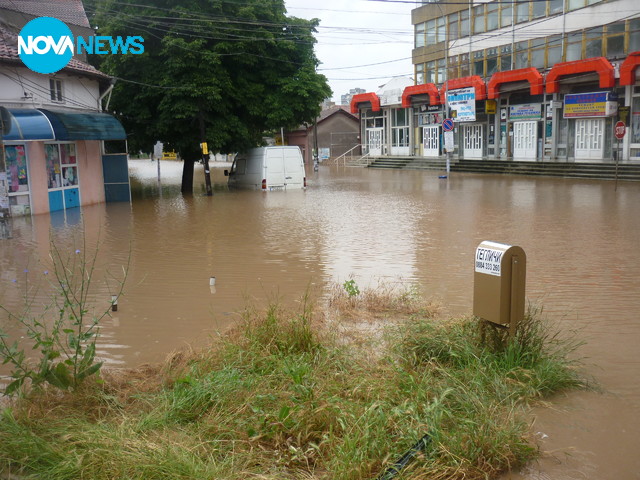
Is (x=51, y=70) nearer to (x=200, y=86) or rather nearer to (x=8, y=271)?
(x=200, y=86)

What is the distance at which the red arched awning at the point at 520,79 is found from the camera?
33.3m

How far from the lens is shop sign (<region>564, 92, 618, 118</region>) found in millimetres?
30375

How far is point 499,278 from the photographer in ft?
17.5

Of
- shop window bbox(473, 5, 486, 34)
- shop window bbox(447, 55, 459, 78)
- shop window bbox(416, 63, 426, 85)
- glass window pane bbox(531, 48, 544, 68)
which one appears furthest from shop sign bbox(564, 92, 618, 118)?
shop window bbox(416, 63, 426, 85)

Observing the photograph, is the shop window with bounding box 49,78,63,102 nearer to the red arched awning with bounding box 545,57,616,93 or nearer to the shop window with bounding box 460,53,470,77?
the red arched awning with bounding box 545,57,616,93

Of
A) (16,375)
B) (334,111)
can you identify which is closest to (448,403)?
(16,375)

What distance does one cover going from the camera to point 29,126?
717 inches

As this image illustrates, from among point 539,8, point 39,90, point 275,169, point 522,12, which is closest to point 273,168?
point 275,169

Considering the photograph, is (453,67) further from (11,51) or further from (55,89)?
(11,51)

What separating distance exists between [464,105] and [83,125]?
2403cm

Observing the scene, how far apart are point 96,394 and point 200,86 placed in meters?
20.6

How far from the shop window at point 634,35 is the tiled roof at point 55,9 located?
79.6 feet

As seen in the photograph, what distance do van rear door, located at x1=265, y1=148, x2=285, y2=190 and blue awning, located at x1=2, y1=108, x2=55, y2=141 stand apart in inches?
366

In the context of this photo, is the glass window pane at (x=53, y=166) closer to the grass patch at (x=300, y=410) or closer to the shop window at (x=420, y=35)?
the grass patch at (x=300, y=410)
